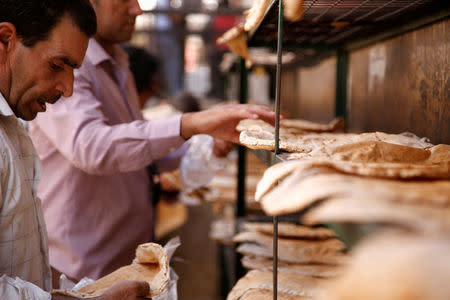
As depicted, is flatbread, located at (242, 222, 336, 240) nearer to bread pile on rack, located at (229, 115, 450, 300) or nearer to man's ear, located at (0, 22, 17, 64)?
bread pile on rack, located at (229, 115, 450, 300)

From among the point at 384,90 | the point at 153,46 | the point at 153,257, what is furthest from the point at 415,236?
the point at 153,46

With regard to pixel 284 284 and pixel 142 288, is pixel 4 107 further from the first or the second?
pixel 284 284

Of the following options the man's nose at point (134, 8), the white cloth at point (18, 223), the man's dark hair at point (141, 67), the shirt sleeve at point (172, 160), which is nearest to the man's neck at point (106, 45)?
the man's nose at point (134, 8)

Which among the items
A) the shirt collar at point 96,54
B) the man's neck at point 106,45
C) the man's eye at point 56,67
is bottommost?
the man's eye at point 56,67

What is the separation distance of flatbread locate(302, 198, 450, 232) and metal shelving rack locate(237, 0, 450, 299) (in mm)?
500

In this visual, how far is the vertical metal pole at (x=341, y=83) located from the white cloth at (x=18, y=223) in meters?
1.77

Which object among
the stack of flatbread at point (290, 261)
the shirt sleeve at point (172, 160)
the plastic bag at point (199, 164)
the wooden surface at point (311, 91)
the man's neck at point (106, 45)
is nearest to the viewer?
the stack of flatbread at point (290, 261)

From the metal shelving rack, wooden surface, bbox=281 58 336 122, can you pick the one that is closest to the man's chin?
the metal shelving rack

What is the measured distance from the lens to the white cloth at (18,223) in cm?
106

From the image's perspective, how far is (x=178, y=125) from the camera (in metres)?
1.65

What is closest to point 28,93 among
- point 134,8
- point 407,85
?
point 134,8

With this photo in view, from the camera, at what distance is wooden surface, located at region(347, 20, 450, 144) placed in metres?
1.35

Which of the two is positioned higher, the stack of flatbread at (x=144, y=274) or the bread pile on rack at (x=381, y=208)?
the bread pile on rack at (x=381, y=208)

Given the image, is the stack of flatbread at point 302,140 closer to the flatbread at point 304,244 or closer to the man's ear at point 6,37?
the flatbread at point 304,244
